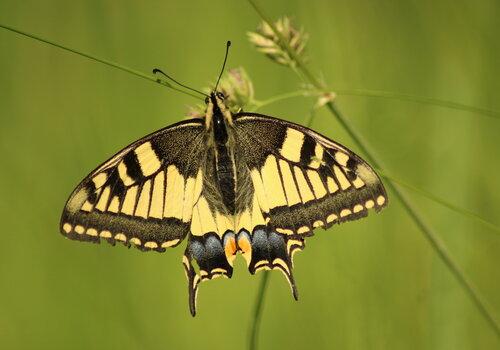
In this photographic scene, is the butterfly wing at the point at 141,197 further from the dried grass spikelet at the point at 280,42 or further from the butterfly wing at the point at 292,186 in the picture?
the dried grass spikelet at the point at 280,42

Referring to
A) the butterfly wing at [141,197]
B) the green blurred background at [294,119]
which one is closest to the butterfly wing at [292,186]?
the butterfly wing at [141,197]

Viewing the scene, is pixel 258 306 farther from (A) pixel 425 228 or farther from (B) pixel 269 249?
(A) pixel 425 228

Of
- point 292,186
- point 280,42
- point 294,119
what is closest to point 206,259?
point 292,186

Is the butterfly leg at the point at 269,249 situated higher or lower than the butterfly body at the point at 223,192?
lower

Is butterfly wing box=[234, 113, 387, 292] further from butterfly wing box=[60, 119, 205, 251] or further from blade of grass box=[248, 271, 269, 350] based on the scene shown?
butterfly wing box=[60, 119, 205, 251]

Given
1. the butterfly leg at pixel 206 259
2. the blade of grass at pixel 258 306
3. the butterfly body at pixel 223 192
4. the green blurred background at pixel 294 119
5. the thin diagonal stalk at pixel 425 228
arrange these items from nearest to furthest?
the thin diagonal stalk at pixel 425 228
the blade of grass at pixel 258 306
the butterfly body at pixel 223 192
the butterfly leg at pixel 206 259
the green blurred background at pixel 294 119

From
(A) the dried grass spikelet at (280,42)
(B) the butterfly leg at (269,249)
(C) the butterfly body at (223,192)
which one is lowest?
(B) the butterfly leg at (269,249)

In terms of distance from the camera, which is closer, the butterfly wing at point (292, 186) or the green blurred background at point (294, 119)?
the butterfly wing at point (292, 186)

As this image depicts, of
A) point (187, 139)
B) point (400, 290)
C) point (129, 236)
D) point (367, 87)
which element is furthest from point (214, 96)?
point (367, 87)

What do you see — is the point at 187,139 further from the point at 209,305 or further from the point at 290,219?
the point at 209,305
